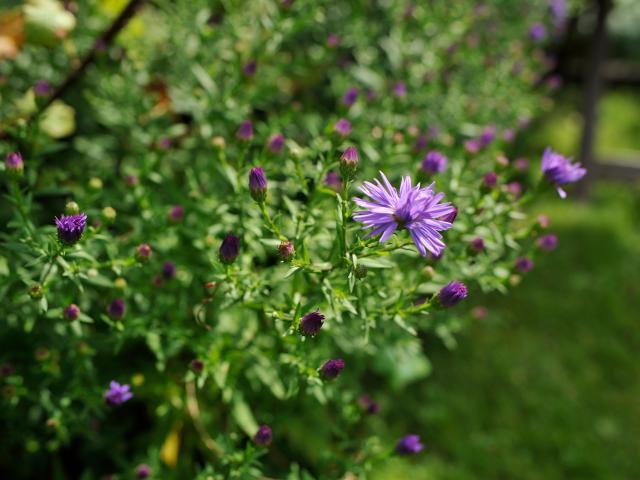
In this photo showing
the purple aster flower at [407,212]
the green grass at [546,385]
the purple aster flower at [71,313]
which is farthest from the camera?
the green grass at [546,385]

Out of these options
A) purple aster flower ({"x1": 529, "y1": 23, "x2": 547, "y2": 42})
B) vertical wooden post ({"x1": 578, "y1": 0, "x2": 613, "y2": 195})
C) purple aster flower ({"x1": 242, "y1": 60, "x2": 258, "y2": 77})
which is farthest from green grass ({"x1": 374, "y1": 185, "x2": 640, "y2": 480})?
purple aster flower ({"x1": 242, "y1": 60, "x2": 258, "y2": 77})

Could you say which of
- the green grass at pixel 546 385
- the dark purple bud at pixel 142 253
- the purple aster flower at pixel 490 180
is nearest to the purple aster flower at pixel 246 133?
the dark purple bud at pixel 142 253

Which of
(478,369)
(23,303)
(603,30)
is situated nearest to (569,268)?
(478,369)

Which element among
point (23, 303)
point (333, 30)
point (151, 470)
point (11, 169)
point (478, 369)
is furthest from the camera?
point (478, 369)

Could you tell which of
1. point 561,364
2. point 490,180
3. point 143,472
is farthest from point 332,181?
point 561,364

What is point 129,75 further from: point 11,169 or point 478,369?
point 478,369

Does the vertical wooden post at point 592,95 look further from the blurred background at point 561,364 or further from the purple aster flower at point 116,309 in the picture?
the purple aster flower at point 116,309
